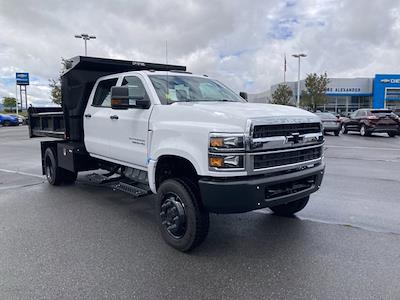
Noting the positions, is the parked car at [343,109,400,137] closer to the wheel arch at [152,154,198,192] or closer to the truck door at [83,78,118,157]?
the truck door at [83,78,118,157]

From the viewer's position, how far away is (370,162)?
1135 centimetres

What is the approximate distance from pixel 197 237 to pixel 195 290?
757 mm

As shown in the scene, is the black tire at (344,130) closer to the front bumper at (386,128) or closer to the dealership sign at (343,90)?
the front bumper at (386,128)

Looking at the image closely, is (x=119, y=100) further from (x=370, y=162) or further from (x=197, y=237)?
(x=370, y=162)

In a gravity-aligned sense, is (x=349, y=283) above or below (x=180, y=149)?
below

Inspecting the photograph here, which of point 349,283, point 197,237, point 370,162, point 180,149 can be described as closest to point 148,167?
point 180,149

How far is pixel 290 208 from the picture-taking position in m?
5.57

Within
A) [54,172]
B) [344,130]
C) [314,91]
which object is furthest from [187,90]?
[314,91]

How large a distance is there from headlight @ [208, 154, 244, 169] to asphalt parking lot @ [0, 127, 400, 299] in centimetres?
107

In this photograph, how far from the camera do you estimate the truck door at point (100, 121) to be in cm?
599

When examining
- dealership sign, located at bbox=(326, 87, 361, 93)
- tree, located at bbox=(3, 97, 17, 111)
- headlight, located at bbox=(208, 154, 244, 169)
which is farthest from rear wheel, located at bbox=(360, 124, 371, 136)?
tree, located at bbox=(3, 97, 17, 111)

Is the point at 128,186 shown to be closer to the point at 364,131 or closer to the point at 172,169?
the point at 172,169

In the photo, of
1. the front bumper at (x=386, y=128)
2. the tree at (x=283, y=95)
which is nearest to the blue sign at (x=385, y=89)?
the tree at (x=283, y=95)

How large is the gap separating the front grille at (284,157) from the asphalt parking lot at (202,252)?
1.04m
